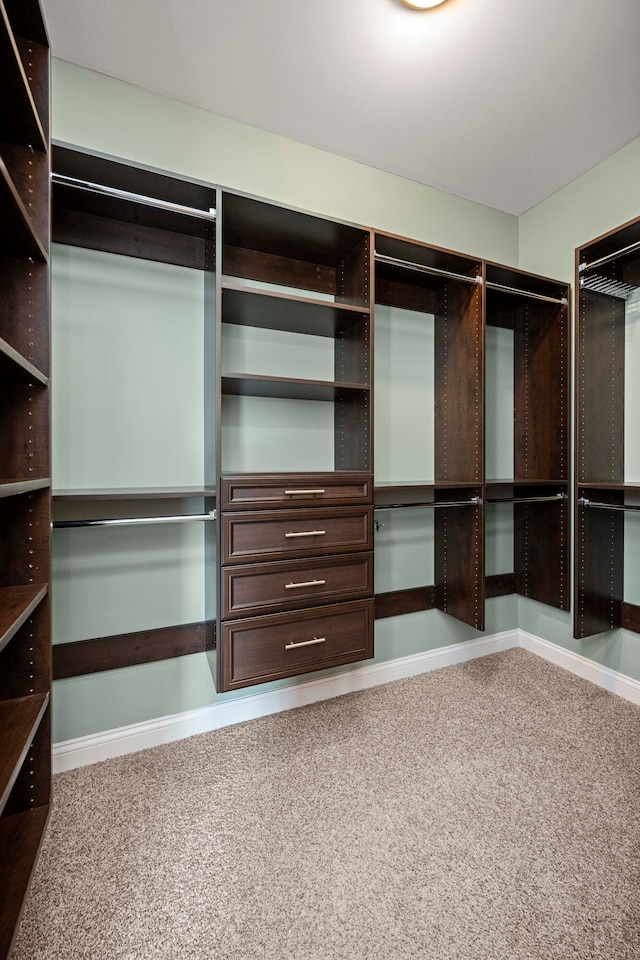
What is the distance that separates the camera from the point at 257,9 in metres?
1.58

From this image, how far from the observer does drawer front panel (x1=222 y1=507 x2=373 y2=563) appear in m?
1.70

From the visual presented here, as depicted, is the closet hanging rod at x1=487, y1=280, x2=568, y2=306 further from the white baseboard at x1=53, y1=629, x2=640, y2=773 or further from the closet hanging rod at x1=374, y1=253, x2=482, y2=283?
the white baseboard at x1=53, y1=629, x2=640, y2=773

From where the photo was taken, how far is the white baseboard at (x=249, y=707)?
1.83m

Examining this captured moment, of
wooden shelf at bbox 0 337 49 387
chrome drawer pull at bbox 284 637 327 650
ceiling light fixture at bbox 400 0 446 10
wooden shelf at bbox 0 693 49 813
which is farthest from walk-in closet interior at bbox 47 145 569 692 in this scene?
ceiling light fixture at bbox 400 0 446 10

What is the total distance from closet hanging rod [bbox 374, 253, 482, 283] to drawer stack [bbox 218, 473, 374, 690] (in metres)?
0.98

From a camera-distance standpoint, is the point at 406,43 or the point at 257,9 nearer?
the point at 257,9

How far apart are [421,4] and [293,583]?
2.06 m

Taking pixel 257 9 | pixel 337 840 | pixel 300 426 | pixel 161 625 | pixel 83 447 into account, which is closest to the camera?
pixel 337 840

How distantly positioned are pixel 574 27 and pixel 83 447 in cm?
236

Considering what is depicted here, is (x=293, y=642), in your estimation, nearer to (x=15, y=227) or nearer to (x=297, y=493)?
(x=297, y=493)

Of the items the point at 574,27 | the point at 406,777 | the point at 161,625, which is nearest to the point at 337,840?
the point at 406,777

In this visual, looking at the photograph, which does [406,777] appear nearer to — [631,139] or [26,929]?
[26,929]

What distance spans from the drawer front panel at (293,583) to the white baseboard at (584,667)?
56.7 inches

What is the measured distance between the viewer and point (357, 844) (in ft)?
4.68
